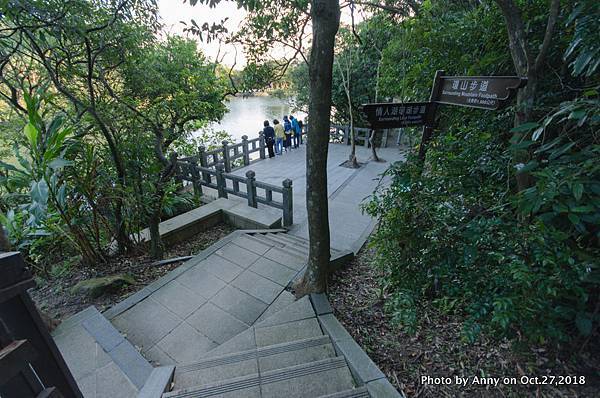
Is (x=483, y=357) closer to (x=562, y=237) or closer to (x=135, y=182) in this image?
(x=562, y=237)

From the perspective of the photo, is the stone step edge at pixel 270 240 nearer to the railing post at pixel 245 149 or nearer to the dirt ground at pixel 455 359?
the dirt ground at pixel 455 359

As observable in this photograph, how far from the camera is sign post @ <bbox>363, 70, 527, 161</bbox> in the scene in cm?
203

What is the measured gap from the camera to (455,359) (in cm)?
212

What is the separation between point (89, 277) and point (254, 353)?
2736 millimetres

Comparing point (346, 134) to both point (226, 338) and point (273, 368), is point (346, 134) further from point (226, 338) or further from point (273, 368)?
point (273, 368)

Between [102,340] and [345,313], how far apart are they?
8.06 feet

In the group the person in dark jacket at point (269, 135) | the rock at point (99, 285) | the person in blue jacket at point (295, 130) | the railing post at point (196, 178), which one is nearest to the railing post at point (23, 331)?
the rock at point (99, 285)

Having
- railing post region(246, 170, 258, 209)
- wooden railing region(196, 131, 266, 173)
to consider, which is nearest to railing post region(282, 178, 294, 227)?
railing post region(246, 170, 258, 209)

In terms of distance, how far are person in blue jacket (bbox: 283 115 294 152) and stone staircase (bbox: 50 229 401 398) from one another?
8466 millimetres

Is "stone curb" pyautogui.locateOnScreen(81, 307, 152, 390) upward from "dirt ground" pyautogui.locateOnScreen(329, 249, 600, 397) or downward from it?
downward

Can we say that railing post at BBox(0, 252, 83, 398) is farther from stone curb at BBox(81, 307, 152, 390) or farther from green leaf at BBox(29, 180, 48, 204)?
green leaf at BBox(29, 180, 48, 204)

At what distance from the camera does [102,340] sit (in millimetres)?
2562

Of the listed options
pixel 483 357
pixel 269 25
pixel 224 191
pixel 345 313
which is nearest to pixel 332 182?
pixel 224 191

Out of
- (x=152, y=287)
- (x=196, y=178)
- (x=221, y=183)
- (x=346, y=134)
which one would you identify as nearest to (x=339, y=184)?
(x=221, y=183)
